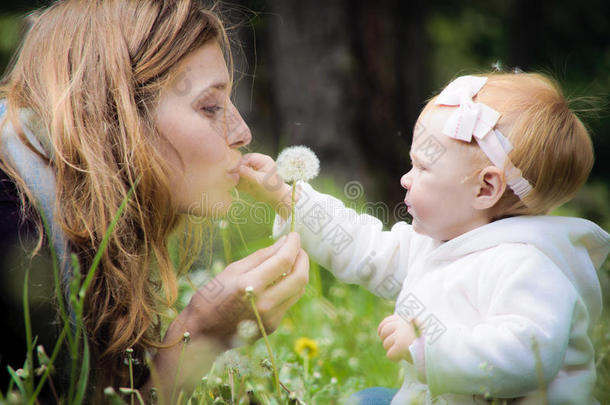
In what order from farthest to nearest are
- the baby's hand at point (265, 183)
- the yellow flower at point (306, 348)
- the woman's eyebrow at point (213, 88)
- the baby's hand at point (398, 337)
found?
the yellow flower at point (306, 348)
the baby's hand at point (265, 183)
the woman's eyebrow at point (213, 88)
the baby's hand at point (398, 337)

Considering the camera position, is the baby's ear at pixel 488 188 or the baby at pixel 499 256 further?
the baby's ear at pixel 488 188

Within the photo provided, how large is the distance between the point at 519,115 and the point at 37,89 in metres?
1.14

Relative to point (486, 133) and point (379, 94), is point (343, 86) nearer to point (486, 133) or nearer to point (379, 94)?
point (379, 94)

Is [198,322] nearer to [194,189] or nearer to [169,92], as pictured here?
[194,189]

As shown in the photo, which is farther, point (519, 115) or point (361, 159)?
point (361, 159)

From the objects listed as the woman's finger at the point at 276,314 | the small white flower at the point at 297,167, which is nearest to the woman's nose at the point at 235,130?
the small white flower at the point at 297,167

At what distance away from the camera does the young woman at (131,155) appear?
1.50 meters

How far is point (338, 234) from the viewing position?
5.57 ft

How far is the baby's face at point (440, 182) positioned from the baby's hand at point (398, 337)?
23 cm

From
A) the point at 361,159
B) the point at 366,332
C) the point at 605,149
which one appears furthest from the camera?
the point at 605,149

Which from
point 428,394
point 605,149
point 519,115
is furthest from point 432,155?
point 605,149

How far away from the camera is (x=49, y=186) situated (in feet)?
4.89

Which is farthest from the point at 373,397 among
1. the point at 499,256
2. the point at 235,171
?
the point at 235,171

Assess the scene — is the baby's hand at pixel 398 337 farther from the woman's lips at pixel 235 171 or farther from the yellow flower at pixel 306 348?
the yellow flower at pixel 306 348
